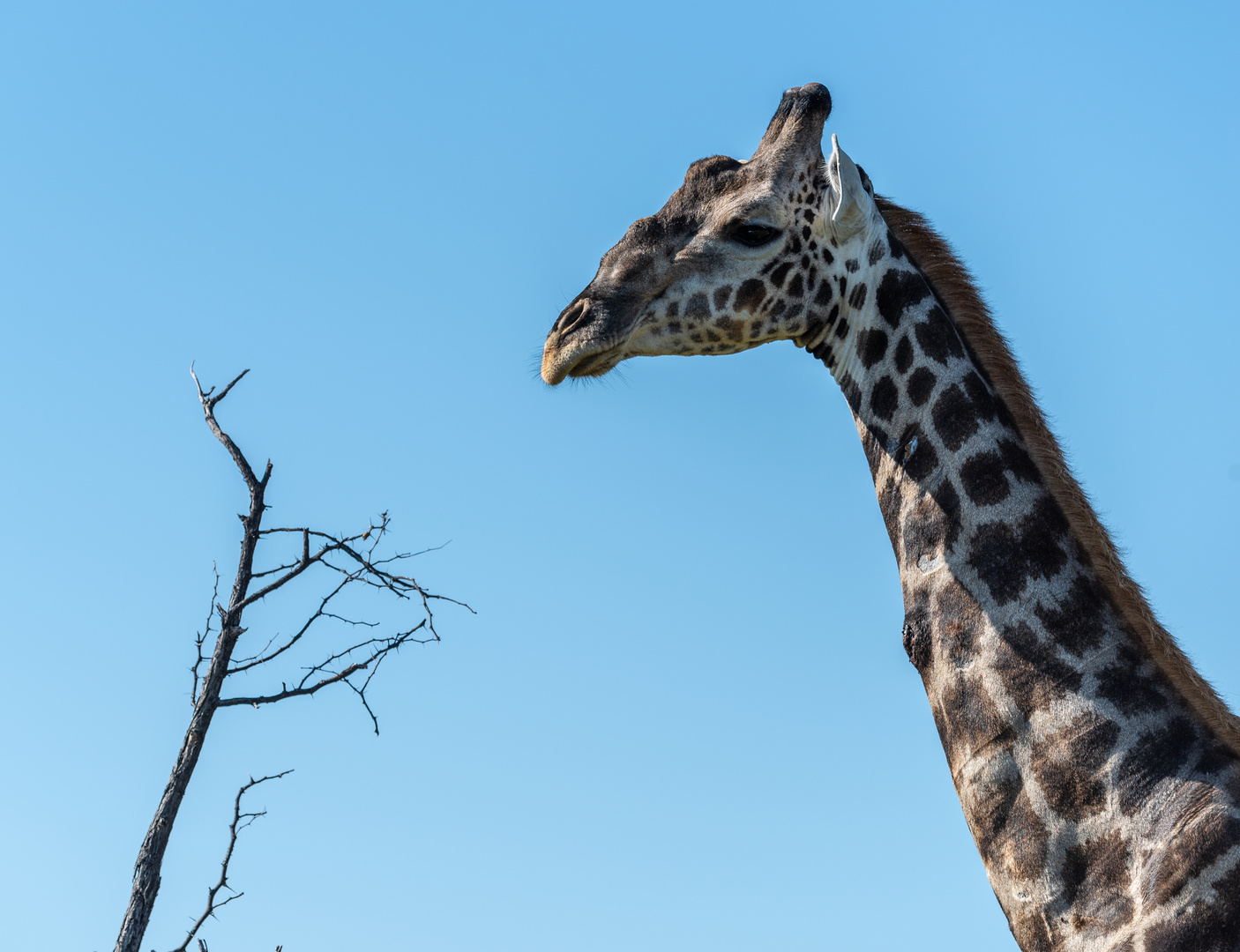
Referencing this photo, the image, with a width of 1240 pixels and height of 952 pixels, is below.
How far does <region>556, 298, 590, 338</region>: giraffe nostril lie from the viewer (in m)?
5.79

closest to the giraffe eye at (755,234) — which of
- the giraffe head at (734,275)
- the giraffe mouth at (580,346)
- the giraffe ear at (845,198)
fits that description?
the giraffe head at (734,275)

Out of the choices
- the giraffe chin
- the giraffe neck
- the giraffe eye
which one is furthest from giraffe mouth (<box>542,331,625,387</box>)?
the giraffe neck

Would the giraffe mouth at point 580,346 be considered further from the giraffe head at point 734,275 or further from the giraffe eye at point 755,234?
the giraffe eye at point 755,234

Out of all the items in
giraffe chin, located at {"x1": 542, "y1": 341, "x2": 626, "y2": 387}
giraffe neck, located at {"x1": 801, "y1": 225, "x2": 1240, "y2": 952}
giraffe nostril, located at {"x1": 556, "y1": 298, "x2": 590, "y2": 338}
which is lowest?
giraffe neck, located at {"x1": 801, "y1": 225, "x2": 1240, "y2": 952}

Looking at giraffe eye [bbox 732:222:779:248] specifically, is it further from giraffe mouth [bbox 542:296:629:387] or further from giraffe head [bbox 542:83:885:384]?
giraffe mouth [bbox 542:296:629:387]

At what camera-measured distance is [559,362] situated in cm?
580

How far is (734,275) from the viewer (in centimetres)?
582

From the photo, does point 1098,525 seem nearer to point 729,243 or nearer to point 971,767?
point 971,767

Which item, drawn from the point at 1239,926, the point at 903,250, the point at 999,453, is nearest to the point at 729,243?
the point at 903,250

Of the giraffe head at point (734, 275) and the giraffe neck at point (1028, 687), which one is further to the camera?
the giraffe head at point (734, 275)

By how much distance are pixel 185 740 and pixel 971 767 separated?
393 cm

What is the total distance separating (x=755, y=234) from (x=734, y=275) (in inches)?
8.8

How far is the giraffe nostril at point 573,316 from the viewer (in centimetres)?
579

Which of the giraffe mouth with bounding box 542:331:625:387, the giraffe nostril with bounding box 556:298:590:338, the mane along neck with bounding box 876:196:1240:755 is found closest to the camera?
the mane along neck with bounding box 876:196:1240:755
